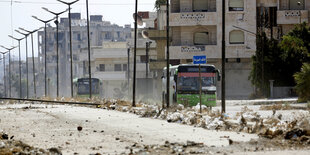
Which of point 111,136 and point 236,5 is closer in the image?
point 111,136

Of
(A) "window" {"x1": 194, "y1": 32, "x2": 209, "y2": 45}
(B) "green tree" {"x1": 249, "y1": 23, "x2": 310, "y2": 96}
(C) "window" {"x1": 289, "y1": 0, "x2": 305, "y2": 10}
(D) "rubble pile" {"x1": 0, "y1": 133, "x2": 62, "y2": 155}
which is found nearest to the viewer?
(D) "rubble pile" {"x1": 0, "y1": 133, "x2": 62, "y2": 155}

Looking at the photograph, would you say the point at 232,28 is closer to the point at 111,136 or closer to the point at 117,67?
the point at 117,67

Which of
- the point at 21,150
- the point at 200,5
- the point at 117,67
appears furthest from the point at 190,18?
the point at 21,150

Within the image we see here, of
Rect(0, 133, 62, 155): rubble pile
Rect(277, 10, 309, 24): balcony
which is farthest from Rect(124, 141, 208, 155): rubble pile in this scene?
Rect(277, 10, 309, 24): balcony

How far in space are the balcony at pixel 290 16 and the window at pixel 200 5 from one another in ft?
26.2

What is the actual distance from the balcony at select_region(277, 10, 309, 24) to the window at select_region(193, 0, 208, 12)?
7997 millimetres

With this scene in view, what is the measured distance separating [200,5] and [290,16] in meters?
9.78

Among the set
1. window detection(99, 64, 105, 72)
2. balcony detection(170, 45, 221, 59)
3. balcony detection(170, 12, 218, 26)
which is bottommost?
window detection(99, 64, 105, 72)

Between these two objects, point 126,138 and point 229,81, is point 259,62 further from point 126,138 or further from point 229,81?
point 126,138

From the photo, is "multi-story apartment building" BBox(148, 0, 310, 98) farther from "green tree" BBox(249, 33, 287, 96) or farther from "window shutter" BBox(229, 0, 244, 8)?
"green tree" BBox(249, 33, 287, 96)

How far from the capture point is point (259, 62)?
6431 centimetres

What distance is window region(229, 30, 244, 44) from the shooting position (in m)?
76.0

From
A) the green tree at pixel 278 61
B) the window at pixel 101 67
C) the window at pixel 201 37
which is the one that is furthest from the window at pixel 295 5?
the window at pixel 101 67

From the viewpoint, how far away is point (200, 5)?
76.7m
